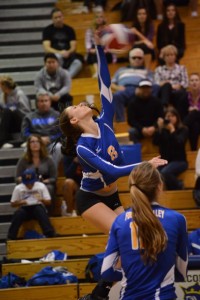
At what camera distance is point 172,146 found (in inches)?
404

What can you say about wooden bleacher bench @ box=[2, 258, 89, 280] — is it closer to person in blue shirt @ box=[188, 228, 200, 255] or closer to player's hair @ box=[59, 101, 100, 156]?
person in blue shirt @ box=[188, 228, 200, 255]

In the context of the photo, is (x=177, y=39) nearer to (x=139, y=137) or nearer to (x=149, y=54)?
(x=149, y=54)

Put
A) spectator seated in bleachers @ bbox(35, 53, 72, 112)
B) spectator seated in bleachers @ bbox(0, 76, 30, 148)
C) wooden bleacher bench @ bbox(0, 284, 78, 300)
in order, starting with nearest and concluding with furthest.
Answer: wooden bleacher bench @ bbox(0, 284, 78, 300)
spectator seated in bleachers @ bbox(0, 76, 30, 148)
spectator seated in bleachers @ bbox(35, 53, 72, 112)

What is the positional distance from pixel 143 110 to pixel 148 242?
628cm

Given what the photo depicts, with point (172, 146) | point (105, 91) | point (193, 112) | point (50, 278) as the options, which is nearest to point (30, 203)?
point (50, 278)

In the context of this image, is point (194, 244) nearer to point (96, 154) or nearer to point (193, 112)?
point (96, 154)

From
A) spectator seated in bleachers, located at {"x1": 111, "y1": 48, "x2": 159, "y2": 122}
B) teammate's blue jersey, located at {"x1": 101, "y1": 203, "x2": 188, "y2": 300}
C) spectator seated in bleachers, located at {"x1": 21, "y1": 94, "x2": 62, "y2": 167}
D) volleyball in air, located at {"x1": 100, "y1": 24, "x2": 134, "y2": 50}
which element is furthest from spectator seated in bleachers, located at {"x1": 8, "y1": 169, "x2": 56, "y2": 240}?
teammate's blue jersey, located at {"x1": 101, "y1": 203, "x2": 188, "y2": 300}

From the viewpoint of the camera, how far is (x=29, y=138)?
1023 centimetres

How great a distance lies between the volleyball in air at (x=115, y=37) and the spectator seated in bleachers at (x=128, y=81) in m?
3.73

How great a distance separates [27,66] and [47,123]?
2474 mm

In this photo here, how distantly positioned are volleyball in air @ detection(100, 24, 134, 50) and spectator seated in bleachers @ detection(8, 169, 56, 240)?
2907mm

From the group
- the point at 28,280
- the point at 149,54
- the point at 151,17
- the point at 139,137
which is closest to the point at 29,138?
the point at 139,137

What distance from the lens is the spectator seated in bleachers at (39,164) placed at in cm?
1019

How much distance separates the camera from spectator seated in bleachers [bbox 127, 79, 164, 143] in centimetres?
1072
